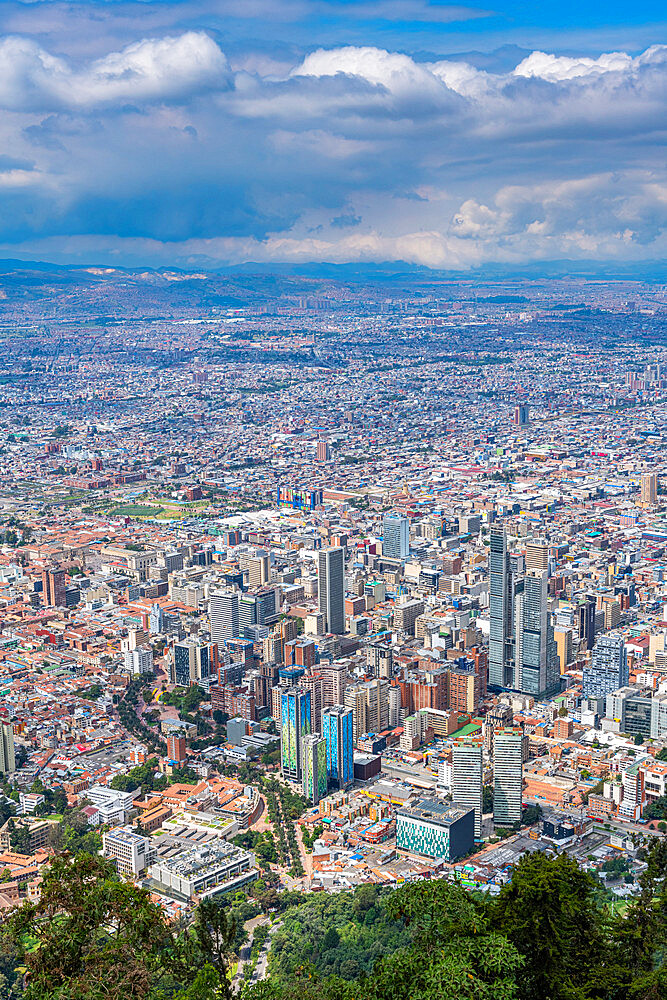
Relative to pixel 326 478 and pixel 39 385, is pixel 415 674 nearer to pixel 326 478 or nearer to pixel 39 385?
pixel 326 478

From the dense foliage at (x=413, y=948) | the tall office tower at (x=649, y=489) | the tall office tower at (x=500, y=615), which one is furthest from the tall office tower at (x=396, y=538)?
the dense foliage at (x=413, y=948)

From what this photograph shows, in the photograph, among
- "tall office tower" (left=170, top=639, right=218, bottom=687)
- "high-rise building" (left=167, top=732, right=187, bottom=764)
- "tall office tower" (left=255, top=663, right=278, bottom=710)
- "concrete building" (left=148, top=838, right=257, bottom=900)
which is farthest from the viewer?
"tall office tower" (left=170, top=639, right=218, bottom=687)

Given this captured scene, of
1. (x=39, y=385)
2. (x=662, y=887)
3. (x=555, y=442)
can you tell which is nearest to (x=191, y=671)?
(x=662, y=887)

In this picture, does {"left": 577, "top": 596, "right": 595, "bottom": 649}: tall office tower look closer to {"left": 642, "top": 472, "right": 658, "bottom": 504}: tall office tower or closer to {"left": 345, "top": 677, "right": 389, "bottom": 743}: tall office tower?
{"left": 345, "top": 677, "right": 389, "bottom": 743}: tall office tower

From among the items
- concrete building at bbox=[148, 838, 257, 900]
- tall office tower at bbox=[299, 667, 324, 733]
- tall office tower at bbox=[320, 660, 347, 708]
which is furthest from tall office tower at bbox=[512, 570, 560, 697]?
concrete building at bbox=[148, 838, 257, 900]

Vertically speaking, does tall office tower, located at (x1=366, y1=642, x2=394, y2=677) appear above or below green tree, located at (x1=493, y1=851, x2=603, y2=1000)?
below

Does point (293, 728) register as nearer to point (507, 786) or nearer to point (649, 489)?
point (507, 786)
